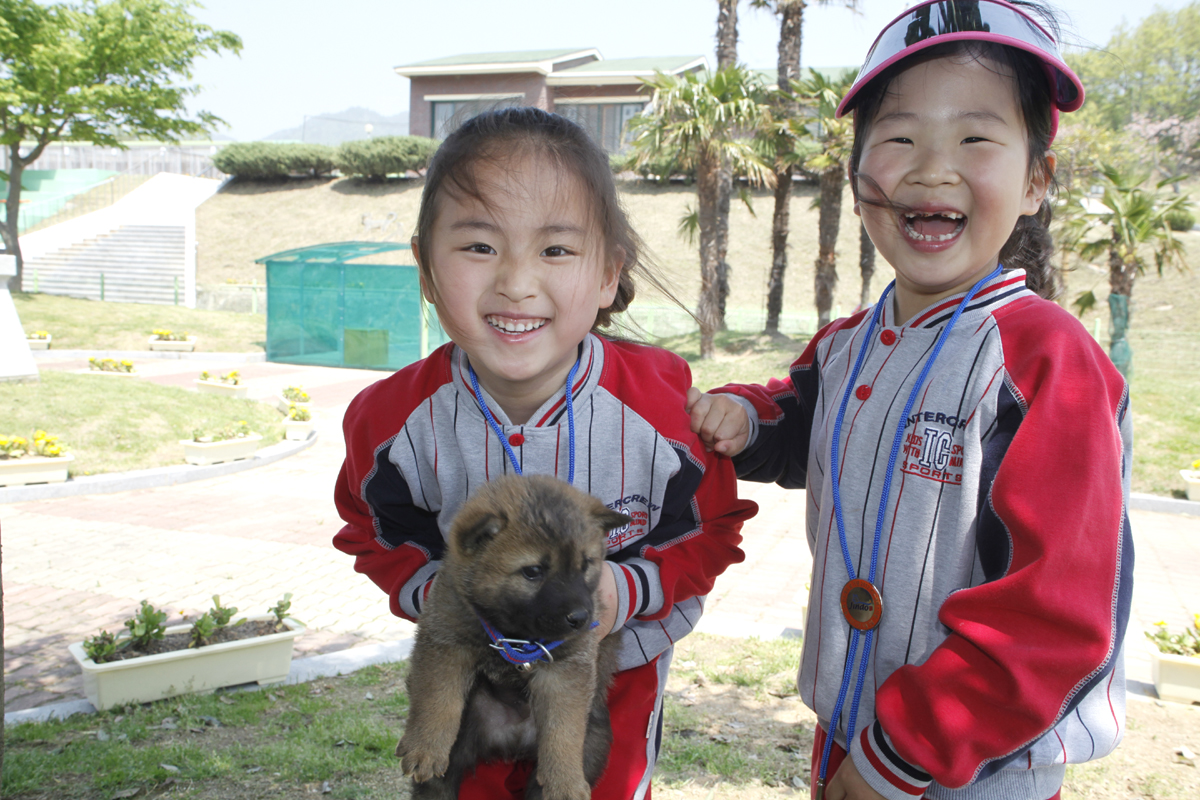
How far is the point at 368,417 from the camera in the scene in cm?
257

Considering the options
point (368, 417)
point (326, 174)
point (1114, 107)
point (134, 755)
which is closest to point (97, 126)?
point (326, 174)

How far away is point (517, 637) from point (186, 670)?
4848 millimetres

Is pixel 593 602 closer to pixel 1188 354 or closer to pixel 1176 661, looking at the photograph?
pixel 1176 661

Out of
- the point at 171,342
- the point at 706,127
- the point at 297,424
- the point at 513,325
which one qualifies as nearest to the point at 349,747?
the point at 513,325

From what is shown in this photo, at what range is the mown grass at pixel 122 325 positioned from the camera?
84.7ft

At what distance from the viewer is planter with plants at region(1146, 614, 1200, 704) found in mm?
6391

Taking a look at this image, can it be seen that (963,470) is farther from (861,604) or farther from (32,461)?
(32,461)

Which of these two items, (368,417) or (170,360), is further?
(170,360)

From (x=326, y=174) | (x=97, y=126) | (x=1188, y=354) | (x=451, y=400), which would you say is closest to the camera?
(x=451, y=400)

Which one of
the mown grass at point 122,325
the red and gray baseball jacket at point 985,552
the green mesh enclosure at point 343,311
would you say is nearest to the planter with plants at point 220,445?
the green mesh enclosure at point 343,311

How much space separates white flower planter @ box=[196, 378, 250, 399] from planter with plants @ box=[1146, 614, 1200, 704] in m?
17.5

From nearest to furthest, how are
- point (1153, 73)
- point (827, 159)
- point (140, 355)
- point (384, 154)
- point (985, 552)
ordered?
1. point (985, 552)
2. point (827, 159)
3. point (140, 355)
4. point (384, 154)
5. point (1153, 73)

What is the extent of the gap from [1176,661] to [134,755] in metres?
7.54

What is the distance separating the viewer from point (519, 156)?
7.58ft
